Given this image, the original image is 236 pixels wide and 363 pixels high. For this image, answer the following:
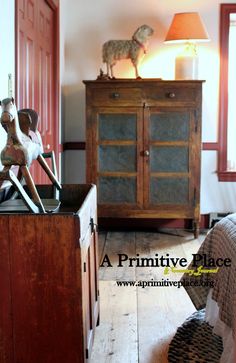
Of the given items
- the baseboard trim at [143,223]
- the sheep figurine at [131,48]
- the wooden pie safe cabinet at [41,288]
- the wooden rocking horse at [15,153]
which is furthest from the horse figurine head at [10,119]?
the baseboard trim at [143,223]

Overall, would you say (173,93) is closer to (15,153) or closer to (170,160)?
(170,160)

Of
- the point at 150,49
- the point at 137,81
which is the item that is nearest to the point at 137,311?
the point at 137,81

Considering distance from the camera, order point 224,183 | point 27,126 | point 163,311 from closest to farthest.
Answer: point 27,126 < point 163,311 < point 224,183

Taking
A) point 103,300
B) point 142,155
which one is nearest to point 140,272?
point 103,300

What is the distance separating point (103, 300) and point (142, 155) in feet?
5.56

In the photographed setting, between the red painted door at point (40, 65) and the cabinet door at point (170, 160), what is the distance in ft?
2.73

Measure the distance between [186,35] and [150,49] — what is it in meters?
0.45

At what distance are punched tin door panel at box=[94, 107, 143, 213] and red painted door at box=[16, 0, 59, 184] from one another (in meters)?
0.41

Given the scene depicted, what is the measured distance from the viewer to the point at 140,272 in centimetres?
349

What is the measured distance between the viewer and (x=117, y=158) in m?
4.36

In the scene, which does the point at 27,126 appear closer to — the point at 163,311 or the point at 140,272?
the point at 163,311

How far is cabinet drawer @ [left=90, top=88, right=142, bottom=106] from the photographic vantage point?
168 inches

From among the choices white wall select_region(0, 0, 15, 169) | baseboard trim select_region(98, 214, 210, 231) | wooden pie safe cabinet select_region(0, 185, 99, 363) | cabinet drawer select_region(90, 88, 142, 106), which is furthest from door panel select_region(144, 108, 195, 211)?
wooden pie safe cabinet select_region(0, 185, 99, 363)

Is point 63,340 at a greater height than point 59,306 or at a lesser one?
lesser
